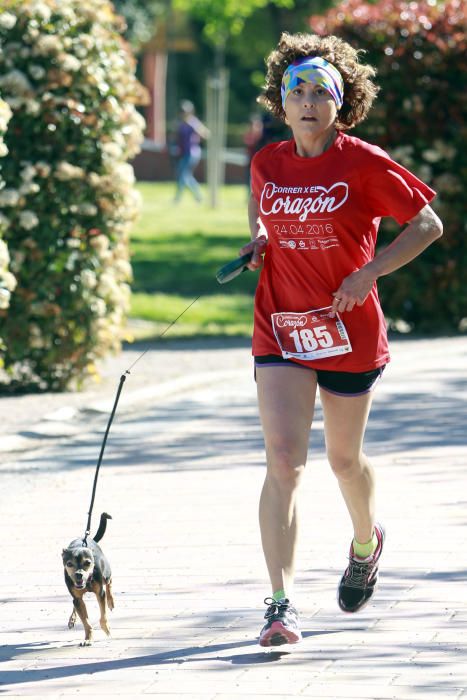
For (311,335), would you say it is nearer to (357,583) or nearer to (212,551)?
(357,583)

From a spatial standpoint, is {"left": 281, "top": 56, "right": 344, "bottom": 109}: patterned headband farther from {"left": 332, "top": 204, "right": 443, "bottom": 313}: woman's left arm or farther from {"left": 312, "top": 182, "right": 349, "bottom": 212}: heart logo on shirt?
{"left": 332, "top": 204, "right": 443, "bottom": 313}: woman's left arm

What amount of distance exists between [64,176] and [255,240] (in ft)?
19.3

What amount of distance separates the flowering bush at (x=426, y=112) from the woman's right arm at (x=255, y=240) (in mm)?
9109

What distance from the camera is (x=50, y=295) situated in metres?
11.1

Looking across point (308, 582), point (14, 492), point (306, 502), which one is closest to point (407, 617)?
point (308, 582)

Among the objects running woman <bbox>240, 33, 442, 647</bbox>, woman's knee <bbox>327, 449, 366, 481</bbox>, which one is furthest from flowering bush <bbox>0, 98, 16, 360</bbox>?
woman's knee <bbox>327, 449, 366, 481</bbox>

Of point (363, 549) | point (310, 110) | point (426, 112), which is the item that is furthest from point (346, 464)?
point (426, 112)

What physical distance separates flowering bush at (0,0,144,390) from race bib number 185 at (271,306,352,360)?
5.85m

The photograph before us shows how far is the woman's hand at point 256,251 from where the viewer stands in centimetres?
514

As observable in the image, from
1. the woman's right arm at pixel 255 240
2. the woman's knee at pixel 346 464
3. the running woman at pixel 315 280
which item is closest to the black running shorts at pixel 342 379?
the running woman at pixel 315 280

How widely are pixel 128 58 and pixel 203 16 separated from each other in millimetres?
17414

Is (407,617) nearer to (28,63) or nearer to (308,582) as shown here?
(308,582)

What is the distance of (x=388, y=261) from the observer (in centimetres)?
491

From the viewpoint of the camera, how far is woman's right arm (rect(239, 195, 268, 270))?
515cm
